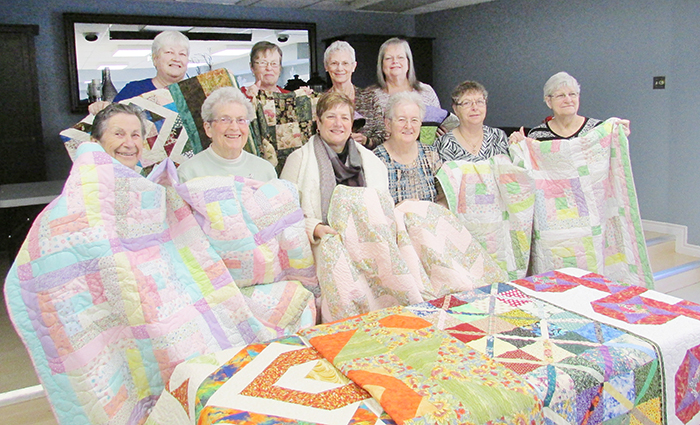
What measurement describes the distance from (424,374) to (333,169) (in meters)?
1.19

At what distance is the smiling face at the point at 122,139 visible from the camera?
2053 millimetres

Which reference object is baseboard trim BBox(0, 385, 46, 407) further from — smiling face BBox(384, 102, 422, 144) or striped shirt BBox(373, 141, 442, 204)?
smiling face BBox(384, 102, 422, 144)

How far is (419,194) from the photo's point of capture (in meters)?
2.67

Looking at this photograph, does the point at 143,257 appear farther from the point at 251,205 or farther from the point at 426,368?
the point at 426,368

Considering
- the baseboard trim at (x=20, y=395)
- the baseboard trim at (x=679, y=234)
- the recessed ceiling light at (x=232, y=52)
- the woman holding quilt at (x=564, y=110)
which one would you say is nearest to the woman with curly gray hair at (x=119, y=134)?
the baseboard trim at (x=20, y=395)

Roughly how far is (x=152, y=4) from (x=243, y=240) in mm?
4804

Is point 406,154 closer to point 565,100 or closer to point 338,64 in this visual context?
point 338,64

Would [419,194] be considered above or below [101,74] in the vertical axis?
below

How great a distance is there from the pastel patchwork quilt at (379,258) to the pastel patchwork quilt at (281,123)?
20.8 inches

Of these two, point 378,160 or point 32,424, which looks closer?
point 32,424

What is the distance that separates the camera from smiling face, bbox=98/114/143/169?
2.05 meters

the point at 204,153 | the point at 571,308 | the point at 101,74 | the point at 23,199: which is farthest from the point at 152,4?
the point at 571,308

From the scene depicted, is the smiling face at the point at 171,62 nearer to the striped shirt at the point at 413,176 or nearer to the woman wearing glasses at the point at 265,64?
the woman wearing glasses at the point at 265,64

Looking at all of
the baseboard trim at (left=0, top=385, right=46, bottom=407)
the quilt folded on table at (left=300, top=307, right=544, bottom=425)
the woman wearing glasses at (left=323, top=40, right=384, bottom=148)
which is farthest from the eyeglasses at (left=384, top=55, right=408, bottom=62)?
the baseboard trim at (left=0, top=385, right=46, bottom=407)
